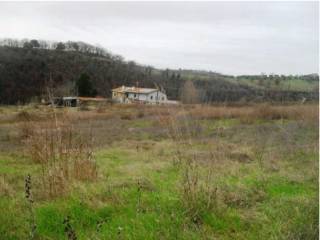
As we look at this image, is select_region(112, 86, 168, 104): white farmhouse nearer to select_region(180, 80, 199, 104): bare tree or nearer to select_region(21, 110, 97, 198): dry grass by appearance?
select_region(180, 80, 199, 104): bare tree

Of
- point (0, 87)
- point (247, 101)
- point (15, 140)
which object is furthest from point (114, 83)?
point (15, 140)

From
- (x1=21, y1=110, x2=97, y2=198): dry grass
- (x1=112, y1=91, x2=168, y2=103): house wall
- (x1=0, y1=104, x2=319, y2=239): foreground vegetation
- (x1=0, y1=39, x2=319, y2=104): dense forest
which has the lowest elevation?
(x1=0, y1=104, x2=319, y2=239): foreground vegetation

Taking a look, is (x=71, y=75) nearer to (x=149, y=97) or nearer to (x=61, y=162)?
(x=149, y=97)

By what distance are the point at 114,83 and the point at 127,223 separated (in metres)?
66.2

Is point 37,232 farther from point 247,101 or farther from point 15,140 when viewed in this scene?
point 247,101

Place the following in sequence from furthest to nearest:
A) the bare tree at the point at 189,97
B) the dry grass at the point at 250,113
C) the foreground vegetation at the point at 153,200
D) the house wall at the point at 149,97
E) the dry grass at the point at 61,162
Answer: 1. the dry grass at the point at 250,113
2. the bare tree at the point at 189,97
3. the house wall at the point at 149,97
4. the dry grass at the point at 61,162
5. the foreground vegetation at the point at 153,200

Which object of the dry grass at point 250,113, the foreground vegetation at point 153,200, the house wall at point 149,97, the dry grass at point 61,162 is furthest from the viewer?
the dry grass at point 250,113

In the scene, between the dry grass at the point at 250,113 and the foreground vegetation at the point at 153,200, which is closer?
the foreground vegetation at the point at 153,200

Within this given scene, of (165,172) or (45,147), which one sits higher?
(45,147)

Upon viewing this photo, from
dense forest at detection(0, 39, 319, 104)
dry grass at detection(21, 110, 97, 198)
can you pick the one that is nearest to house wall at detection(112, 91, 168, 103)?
dry grass at detection(21, 110, 97, 198)

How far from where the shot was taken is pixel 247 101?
29.7 m

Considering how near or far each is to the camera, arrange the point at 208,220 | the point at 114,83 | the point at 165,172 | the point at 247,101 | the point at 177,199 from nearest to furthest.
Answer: the point at 208,220, the point at 177,199, the point at 165,172, the point at 247,101, the point at 114,83

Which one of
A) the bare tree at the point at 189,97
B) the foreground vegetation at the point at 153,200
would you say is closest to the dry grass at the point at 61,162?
the foreground vegetation at the point at 153,200

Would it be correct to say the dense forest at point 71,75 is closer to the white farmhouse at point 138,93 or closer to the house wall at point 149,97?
the house wall at point 149,97
